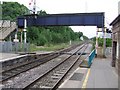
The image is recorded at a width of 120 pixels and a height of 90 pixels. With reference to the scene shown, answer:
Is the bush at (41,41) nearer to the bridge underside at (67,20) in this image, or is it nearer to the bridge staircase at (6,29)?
the bridge staircase at (6,29)

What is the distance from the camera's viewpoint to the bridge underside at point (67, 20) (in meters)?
41.0

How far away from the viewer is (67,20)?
144 ft

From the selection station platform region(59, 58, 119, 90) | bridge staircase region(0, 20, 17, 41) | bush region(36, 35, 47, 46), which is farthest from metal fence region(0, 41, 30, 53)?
bush region(36, 35, 47, 46)

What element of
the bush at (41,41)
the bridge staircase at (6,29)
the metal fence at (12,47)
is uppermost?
the bridge staircase at (6,29)

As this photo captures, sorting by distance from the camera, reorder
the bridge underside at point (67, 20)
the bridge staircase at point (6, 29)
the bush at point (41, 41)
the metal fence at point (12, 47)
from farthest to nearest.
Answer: the bush at point (41, 41)
the bridge staircase at point (6, 29)
the bridge underside at point (67, 20)
the metal fence at point (12, 47)

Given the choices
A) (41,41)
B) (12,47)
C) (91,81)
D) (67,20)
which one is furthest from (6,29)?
(91,81)

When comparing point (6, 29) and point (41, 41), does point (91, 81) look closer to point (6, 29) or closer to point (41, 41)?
point (6, 29)

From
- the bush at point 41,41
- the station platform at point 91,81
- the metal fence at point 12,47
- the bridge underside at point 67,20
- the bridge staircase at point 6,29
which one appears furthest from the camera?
the bush at point 41,41

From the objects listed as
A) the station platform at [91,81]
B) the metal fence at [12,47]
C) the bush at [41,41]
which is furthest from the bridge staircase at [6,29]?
the station platform at [91,81]

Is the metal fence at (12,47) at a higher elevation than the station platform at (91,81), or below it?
higher

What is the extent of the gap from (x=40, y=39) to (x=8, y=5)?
1124 inches

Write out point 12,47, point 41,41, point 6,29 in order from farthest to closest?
point 41,41
point 6,29
point 12,47

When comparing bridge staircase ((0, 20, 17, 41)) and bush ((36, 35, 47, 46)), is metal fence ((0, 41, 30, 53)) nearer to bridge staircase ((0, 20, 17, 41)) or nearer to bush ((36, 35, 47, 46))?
bridge staircase ((0, 20, 17, 41))

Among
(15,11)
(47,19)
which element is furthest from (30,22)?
(15,11)
